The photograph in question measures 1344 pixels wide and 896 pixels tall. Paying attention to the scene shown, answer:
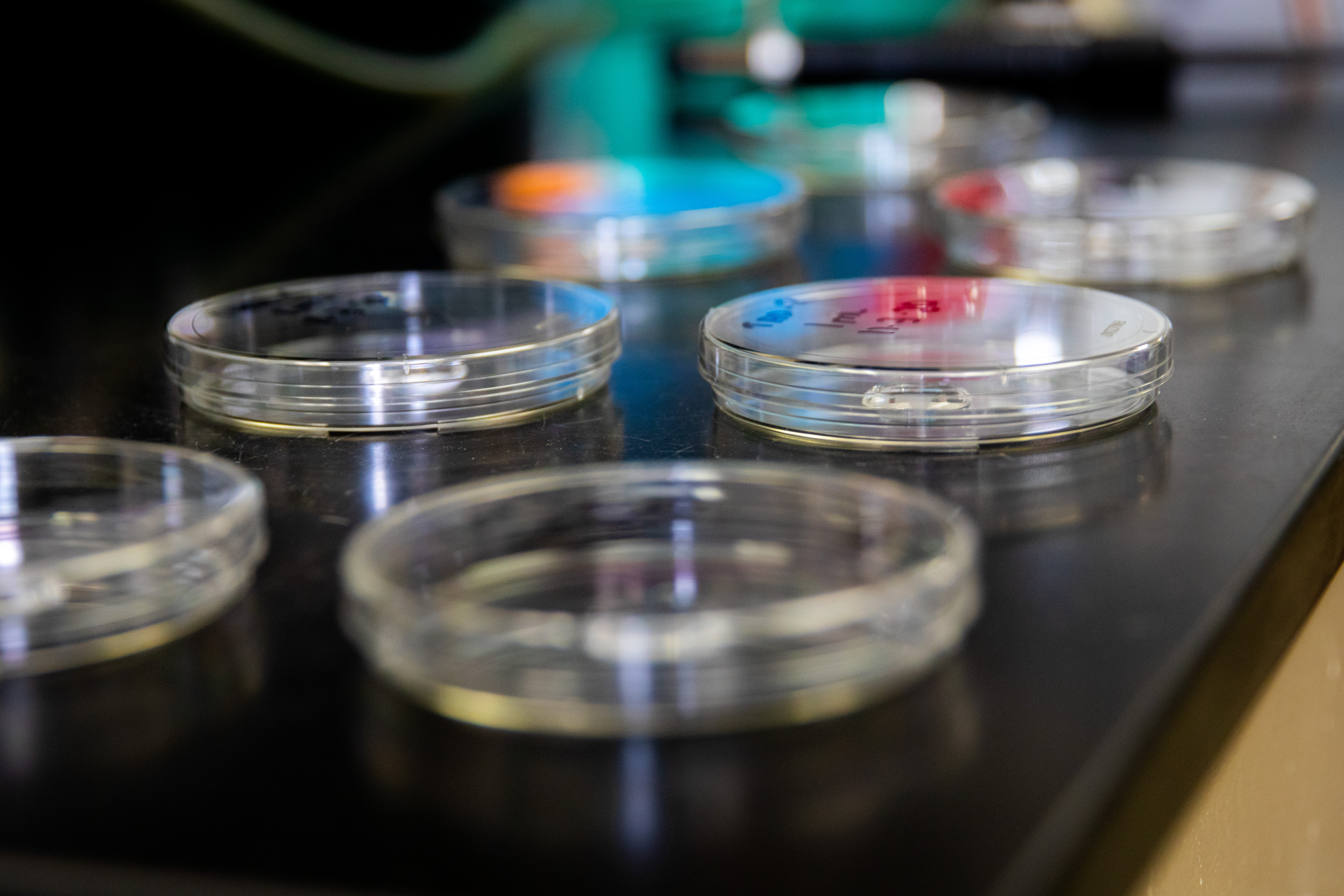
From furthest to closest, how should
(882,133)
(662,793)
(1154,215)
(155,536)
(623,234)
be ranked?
(882,133)
(1154,215)
(623,234)
(155,536)
(662,793)

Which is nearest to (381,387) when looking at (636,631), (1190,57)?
(636,631)

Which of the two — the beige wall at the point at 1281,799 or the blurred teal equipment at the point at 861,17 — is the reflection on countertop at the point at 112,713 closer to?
the beige wall at the point at 1281,799

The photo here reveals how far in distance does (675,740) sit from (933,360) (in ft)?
1.41

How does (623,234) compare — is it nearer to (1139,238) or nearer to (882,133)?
(1139,238)

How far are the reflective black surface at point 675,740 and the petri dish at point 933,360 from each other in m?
0.02

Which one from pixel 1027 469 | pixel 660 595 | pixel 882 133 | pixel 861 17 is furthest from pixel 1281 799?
pixel 861 17

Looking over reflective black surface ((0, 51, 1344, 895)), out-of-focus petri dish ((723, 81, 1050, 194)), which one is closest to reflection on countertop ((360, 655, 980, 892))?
reflective black surface ((0, 51, 1344, 895))

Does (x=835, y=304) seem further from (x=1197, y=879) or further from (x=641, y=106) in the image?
(x=641, y=106)

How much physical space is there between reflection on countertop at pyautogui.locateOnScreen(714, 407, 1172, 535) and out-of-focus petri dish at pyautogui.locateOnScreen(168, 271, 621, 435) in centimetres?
10

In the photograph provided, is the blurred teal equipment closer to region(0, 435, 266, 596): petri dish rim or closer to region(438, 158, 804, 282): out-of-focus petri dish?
region(438, 158, 804, 282): out-of-focus petri dish

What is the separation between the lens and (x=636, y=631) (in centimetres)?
38

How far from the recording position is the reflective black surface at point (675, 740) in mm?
337

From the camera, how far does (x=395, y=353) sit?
0.83 meters

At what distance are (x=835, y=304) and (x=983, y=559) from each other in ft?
1.09
